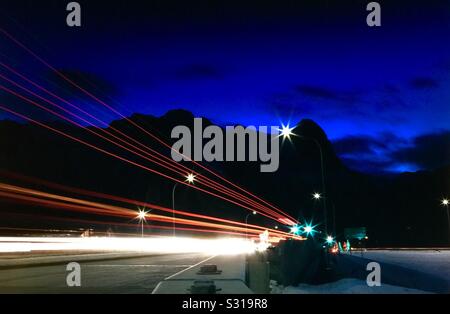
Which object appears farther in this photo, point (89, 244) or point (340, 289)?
point (89, 244)

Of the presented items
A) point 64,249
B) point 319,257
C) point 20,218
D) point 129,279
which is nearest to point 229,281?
point 129,279

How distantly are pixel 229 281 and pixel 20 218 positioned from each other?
592 feet

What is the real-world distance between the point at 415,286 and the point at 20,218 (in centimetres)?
18102

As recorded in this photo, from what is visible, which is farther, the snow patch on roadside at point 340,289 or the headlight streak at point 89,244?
the headlight streak at point 89,244

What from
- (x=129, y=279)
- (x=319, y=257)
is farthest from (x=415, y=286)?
(x=129, y=279)

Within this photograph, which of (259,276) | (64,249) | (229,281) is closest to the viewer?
(259,276)

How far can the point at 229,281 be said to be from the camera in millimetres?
18672

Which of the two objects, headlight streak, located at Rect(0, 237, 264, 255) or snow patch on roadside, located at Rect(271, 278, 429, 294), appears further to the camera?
headlight streak, located at Rect(0, 237, 264, 255)
